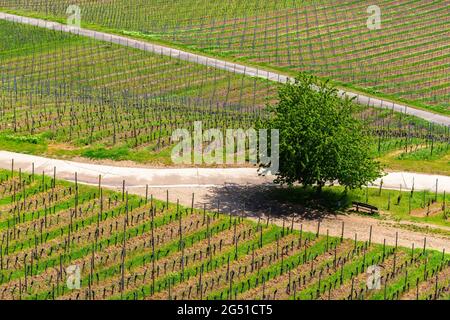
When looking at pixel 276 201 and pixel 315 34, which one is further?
pixel 315 34

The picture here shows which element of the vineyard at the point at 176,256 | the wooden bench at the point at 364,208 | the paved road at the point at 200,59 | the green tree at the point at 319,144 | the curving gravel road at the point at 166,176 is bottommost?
the vineyard at the point at 176,256

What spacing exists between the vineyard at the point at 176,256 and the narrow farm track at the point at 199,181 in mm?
1907

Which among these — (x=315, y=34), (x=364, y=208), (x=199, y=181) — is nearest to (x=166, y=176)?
(x=199, y=181)

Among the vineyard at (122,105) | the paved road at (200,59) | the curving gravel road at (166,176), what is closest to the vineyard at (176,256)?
the curving gravel road at (166,176)

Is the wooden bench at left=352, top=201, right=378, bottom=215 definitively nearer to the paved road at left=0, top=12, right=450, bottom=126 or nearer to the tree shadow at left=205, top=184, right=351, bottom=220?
the tree shadow at left=205, top=184, right=351, bottom=220

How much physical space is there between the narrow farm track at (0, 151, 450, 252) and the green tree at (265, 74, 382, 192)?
2989 mm

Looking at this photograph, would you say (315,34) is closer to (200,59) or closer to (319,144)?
(200,59)

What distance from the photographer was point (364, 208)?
54312mm

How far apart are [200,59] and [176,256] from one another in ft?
176

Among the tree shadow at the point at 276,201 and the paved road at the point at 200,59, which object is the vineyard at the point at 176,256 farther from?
the paved road at the point at 200,59

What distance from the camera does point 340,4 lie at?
4788 inches

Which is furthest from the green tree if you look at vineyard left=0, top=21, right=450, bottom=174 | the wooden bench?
vineyard left=0, top=21, right=450, bottom=174

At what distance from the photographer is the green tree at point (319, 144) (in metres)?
51.8
